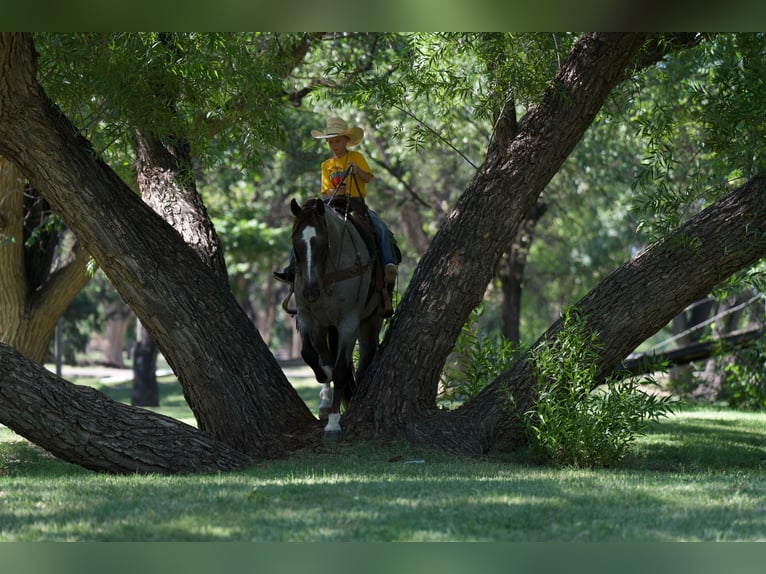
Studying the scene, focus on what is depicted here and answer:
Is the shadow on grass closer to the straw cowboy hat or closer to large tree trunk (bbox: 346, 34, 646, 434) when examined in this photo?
large tree trunk (bbox: 346, 34, 646, 434)

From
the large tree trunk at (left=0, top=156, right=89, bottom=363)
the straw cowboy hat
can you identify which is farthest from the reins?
the large tree trunk at (left=0, top=156, right=89, bottom=363)

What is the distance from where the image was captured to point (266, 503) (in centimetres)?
699

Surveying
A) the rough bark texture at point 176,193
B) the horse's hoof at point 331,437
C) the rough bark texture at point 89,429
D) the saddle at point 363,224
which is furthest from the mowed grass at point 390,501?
the rough bark texture at point 176,193

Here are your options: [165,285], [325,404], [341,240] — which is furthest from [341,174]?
[325,404]

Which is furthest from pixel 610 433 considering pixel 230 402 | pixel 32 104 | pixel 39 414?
pixel 32 104

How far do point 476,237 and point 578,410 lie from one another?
2209 mm

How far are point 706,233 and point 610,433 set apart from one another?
2.19 meters

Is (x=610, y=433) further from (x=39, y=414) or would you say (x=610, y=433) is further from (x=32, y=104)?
(x=32, y=104)

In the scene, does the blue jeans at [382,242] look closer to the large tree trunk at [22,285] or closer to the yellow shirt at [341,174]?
the yellow shirt at [341,174]

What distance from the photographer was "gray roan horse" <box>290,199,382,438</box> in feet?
31.4

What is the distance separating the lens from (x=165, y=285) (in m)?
10.3

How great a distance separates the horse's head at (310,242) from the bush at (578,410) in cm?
235

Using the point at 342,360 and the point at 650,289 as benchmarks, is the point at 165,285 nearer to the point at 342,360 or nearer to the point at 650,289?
the point at 342,360

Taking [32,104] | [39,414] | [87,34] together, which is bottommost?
[39,414]
